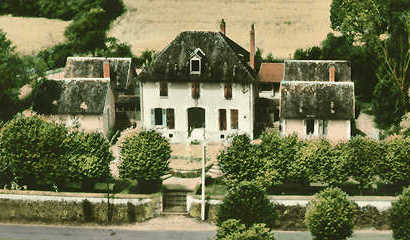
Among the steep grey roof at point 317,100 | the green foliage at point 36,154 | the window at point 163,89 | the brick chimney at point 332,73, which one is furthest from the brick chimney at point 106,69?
the brick chimney at point 332,73

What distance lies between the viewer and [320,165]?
64.1 metres

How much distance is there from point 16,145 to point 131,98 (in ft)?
65.3

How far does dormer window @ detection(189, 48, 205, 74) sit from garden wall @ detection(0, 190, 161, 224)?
17.6 m

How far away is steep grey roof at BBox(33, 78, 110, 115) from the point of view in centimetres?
7931

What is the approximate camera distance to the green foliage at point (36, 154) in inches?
2557

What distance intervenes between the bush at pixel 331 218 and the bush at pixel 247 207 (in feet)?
9.89

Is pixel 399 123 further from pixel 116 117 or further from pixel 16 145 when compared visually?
pixel 16 145

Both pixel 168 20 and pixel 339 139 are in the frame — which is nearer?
pixel 339 139

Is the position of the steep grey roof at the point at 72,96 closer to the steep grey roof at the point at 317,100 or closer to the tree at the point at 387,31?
the steep grey roof at the point at 317,100

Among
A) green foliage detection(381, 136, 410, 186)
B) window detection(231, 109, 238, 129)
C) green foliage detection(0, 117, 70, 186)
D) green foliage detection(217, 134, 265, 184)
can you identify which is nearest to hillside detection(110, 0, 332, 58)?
window detection(231, 109, 238, 129)

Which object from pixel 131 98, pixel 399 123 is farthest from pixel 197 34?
pixel 399 123

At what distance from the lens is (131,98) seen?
8312cm

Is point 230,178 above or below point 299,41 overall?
below

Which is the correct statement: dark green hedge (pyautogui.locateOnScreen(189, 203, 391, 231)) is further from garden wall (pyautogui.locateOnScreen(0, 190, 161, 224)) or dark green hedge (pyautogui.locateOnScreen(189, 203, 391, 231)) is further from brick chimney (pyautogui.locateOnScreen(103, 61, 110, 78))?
brick chimney (pyautogui.locateOnScreen(103, 61, 110, 78))
